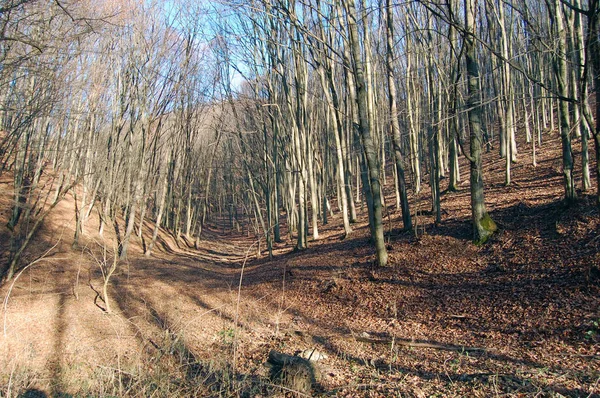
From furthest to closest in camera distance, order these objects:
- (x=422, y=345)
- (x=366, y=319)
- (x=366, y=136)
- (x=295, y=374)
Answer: (x=366, y=136), (x=366, y=319), (x=422, y=345), (x=295, y=374)

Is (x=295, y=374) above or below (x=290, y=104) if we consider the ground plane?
below

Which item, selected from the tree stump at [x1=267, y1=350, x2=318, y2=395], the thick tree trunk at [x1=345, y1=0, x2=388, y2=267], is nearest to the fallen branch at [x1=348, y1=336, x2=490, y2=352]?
the tree stump at [x1=267, y1=350, x2=318, y2=395]

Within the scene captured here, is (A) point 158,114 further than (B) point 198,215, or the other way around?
(B) point 198,215

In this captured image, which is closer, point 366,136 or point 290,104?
point 366,136

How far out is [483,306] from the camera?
7.21 m

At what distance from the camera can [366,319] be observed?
27.2 ft

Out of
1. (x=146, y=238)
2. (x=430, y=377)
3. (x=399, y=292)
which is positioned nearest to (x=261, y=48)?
(x=146, y=238)

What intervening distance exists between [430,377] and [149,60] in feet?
52.8

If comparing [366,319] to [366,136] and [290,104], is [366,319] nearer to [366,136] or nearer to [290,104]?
→ [366,136]

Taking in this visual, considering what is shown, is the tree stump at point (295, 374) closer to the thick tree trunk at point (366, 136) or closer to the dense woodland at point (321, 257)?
the dense woodland at point (321, 257)

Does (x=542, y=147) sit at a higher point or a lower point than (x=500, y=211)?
higher

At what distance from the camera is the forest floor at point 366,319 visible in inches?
209

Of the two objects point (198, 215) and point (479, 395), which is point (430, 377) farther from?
point (198, 215)

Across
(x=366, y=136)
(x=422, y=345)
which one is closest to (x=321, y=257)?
(x=366, y=136)
